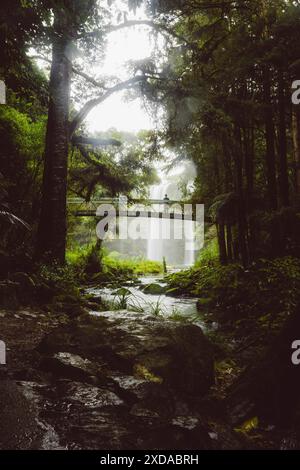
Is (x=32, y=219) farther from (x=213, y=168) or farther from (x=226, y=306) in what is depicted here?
(x=213, y=168)

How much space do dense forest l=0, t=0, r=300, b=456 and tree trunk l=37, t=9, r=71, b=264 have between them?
3 cm

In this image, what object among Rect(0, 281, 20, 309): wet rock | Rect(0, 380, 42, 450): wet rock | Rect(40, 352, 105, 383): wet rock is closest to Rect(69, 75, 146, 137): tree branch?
Rect(0, 281, 20, 309): wet rock

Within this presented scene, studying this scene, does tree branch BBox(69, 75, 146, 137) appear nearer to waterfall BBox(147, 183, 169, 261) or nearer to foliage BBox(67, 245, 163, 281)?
foliage BBox(67, 245, 163, 281)

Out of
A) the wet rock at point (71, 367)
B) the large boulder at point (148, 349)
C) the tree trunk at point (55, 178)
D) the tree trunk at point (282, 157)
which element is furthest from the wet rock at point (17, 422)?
the tree trunk at point (282, 157)

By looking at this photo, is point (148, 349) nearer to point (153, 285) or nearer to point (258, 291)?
point (258, 291)

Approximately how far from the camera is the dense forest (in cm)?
227

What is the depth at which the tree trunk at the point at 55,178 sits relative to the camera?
7.89 meters

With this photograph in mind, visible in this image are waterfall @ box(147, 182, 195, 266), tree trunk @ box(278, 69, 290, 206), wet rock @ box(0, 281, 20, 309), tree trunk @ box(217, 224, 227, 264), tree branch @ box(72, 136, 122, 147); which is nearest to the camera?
wet rock @ box(0, 281, 20, 309)

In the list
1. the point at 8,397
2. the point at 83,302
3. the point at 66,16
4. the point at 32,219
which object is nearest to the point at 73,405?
the point at 8,397

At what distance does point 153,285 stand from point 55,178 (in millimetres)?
5381

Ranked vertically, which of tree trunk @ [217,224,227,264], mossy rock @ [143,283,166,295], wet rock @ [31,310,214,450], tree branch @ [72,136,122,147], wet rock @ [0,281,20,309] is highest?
tree branch @ [72,136,122,147]

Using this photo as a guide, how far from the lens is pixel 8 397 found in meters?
2.38

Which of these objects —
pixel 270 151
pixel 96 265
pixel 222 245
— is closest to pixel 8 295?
pixel 270 151
